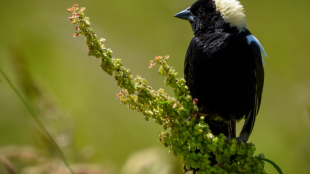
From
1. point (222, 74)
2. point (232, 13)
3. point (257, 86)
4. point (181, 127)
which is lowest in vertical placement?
point (181, 127)

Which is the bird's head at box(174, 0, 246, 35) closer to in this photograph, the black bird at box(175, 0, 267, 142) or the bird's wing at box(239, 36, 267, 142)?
the black bird at box(175, 0, 267, 142)

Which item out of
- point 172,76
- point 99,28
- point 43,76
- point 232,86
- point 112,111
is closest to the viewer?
point 172,76

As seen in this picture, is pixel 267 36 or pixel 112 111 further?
pixel 267 36

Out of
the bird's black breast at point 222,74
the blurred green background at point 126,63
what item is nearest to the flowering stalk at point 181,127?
the bird's black breast at point 222,74

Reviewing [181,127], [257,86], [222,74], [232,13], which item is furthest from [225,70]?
[181,127]

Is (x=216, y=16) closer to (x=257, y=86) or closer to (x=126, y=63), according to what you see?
(x=257, y=86)

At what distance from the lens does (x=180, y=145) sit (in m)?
1.62

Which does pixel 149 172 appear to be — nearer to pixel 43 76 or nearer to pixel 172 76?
pixel 172 76

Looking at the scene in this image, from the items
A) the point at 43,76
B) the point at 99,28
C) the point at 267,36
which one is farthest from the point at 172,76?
the point at 267,36

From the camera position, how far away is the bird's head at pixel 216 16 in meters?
2.47

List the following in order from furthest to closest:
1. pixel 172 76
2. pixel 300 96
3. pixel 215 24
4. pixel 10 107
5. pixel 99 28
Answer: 1. pixel 99 28
2. pixel 300 96
3. pixel 10 107
4. pixel 215 24
5. pixel 172 76

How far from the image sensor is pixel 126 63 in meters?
4.31

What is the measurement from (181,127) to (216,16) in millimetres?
1302

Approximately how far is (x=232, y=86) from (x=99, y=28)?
2728 mm
